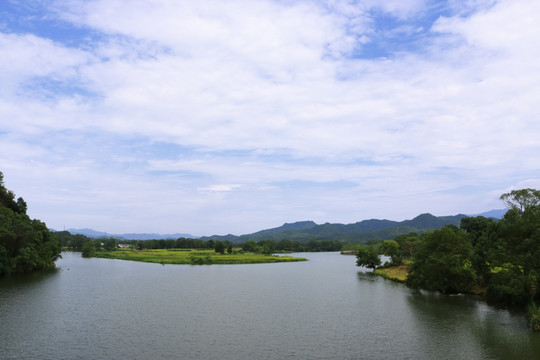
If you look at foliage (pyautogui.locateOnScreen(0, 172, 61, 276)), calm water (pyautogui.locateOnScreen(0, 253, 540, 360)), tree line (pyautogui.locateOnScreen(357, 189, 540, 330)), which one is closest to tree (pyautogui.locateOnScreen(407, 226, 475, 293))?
tree line (pyautogui.locateOnScreen(357, 189, 540, 330))

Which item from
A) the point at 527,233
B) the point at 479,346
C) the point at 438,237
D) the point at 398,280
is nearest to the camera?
the point at 479,346

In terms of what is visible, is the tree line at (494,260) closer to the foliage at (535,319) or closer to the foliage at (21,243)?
the foliage at (535,319)

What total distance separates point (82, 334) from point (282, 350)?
21768 mm

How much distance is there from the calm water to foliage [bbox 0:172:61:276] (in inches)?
648

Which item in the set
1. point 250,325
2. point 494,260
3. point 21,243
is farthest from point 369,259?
point 21,243

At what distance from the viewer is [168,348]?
3488 centimetres

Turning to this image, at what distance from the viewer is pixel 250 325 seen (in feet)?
144

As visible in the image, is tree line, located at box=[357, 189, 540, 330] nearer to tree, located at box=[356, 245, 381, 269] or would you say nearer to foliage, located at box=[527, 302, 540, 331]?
foliage, located at box=[527, 302, 540, 331]

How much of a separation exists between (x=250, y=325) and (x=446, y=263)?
40.4 m

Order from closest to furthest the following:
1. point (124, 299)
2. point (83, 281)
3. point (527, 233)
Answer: point (527, 233)
point (124, 299)
point (83, 281)

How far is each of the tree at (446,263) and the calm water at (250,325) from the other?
169 inches

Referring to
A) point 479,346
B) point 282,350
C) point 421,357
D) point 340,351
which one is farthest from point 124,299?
point 479,346

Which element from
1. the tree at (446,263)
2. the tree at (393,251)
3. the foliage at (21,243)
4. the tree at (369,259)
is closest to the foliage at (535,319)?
the tree at (446,263)

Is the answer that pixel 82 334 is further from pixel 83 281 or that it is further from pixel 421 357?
pixel 83 281
